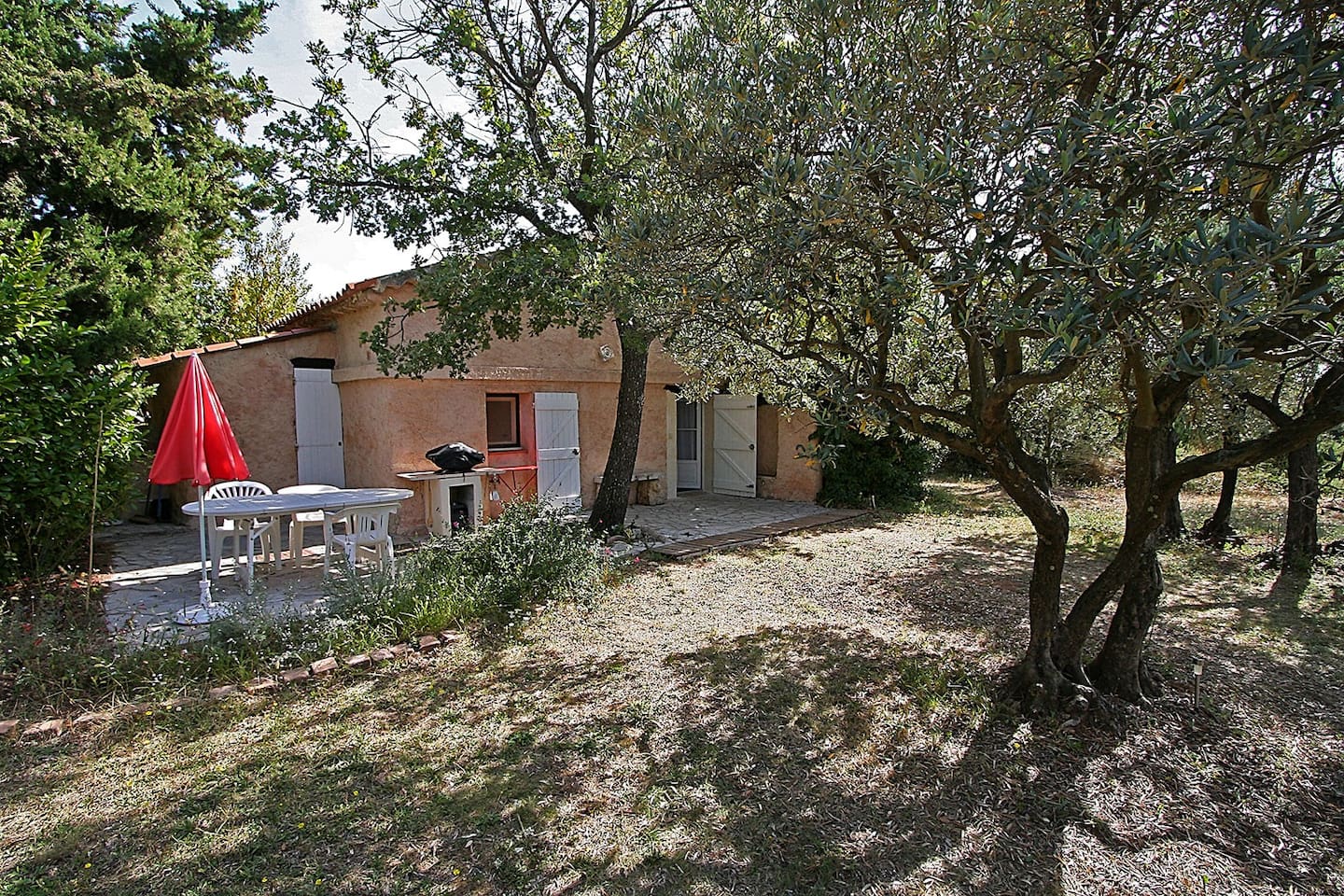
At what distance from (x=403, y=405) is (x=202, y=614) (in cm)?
411

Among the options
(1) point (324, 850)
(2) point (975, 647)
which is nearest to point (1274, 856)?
(2) point (975, 647)

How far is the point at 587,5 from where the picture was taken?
26.4 ft

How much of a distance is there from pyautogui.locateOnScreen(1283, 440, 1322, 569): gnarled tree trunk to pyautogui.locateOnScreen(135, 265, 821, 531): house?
576cm

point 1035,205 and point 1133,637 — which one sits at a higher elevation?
point 1035,205

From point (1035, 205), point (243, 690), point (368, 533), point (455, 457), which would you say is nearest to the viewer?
point (1035, 205)

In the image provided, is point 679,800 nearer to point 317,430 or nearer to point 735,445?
point 317,430

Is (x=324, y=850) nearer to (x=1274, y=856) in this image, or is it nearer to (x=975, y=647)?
(x=1274, y=856)

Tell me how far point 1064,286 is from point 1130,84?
1.85m

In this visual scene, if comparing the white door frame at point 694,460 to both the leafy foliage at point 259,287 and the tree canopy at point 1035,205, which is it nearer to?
the tree canopy at point 1035,205

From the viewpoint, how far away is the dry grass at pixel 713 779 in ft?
8.94

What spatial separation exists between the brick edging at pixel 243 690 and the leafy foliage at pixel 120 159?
5221 millimetres

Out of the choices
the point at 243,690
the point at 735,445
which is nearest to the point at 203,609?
the point at 243,690

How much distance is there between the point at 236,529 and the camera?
6.84m

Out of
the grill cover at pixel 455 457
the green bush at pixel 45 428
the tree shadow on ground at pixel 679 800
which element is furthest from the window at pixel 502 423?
the tree shadow on ground at pixel 679 800
